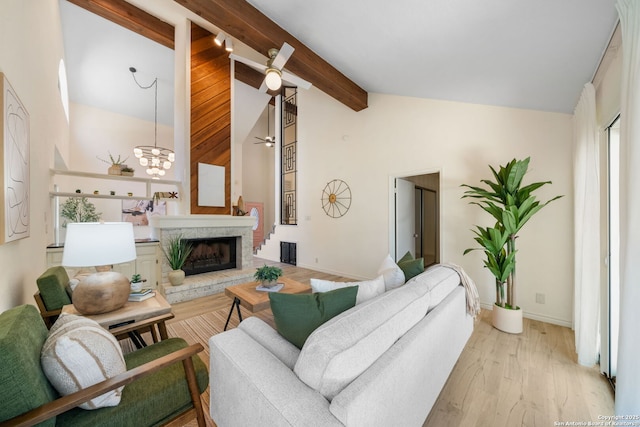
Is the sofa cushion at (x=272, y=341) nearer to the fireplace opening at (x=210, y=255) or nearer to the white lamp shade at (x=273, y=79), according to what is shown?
the white lamp shade at (x=273, y=79)

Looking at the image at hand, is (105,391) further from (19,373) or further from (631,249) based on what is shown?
(631,249)

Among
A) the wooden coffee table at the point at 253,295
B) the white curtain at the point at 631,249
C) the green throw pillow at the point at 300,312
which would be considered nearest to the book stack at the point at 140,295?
the wooden coffee table at the point at 253,295

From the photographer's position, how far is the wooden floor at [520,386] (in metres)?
1.60

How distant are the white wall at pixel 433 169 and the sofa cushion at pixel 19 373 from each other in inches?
159

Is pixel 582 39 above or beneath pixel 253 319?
above

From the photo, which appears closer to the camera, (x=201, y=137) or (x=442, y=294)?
(x=442, y=294)

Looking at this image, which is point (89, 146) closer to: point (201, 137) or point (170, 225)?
point (201, 137)

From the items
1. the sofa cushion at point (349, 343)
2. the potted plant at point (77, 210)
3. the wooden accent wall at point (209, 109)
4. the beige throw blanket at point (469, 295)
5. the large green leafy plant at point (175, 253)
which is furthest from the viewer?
the potted plant at point (77, 210)

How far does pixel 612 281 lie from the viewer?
191 cm

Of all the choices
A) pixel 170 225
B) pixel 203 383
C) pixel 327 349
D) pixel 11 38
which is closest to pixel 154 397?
pixel 203 383

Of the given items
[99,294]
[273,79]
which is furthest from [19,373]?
[273,79]

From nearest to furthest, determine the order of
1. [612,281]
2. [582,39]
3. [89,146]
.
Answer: [582,39]
[612,281]
[89,146]

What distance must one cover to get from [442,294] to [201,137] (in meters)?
4.45

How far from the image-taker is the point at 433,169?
3.82 m
